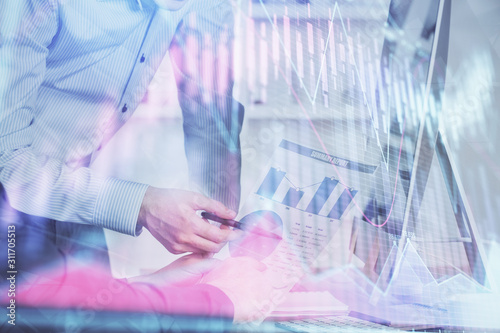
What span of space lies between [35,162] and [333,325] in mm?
614

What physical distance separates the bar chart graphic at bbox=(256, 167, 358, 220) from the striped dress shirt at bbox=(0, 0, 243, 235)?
0.07 metres

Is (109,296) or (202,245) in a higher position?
(202,245)

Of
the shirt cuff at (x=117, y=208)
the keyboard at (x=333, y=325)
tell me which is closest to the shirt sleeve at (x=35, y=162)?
the shirt cuff at (x=117, y=208)

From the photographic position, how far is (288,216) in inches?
32.3

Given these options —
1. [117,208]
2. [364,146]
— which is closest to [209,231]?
[117,208]

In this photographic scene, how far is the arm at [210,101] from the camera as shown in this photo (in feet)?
2.66

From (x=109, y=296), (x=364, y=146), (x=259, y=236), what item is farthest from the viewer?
(x=364, y=146)

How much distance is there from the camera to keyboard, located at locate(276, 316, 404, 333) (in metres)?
0.72

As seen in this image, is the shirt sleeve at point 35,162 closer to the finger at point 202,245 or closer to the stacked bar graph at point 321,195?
the finger at point 202,245

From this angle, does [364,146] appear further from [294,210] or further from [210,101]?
[210,101]

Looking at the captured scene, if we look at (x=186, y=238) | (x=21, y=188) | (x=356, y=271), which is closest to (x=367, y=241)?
(x=356, y=271)

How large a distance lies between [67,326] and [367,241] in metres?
0.62

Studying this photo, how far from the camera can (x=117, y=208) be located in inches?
29.0

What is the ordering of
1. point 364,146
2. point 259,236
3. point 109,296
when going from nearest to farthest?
point 109,296 < point 259,236 < point 364,146
